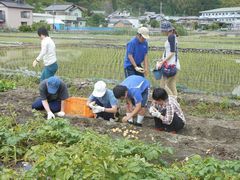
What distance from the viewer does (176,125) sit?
548 cm

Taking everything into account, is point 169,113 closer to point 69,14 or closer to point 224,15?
point 224,15

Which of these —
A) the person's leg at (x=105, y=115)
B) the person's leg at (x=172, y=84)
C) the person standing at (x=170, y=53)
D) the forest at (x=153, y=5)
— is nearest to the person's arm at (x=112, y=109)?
the person's leg at (x=105, y=115)

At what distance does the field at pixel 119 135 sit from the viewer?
112 inches

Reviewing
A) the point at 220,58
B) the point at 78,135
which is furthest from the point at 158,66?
the point at 220,58

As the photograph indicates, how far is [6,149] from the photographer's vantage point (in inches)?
161

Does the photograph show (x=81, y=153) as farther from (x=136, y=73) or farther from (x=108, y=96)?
(x=136, y=73)

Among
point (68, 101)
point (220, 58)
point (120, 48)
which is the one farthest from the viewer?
point (120, 48)

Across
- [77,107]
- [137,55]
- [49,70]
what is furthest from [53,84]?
[49,70]

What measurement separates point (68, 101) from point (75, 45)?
9118 millimetres

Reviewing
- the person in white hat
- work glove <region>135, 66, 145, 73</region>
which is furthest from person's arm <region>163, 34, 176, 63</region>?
the person in white hat

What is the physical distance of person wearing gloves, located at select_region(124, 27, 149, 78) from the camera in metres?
6.39

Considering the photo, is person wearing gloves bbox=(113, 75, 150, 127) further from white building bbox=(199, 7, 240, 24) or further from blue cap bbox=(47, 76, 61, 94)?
white building bbox=(199, 7, 240, 24)

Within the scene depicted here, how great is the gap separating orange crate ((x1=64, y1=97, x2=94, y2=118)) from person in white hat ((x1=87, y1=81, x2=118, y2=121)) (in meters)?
0.25

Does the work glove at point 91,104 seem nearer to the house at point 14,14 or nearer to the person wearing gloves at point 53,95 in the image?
the person wearing gloves at point 53,95
